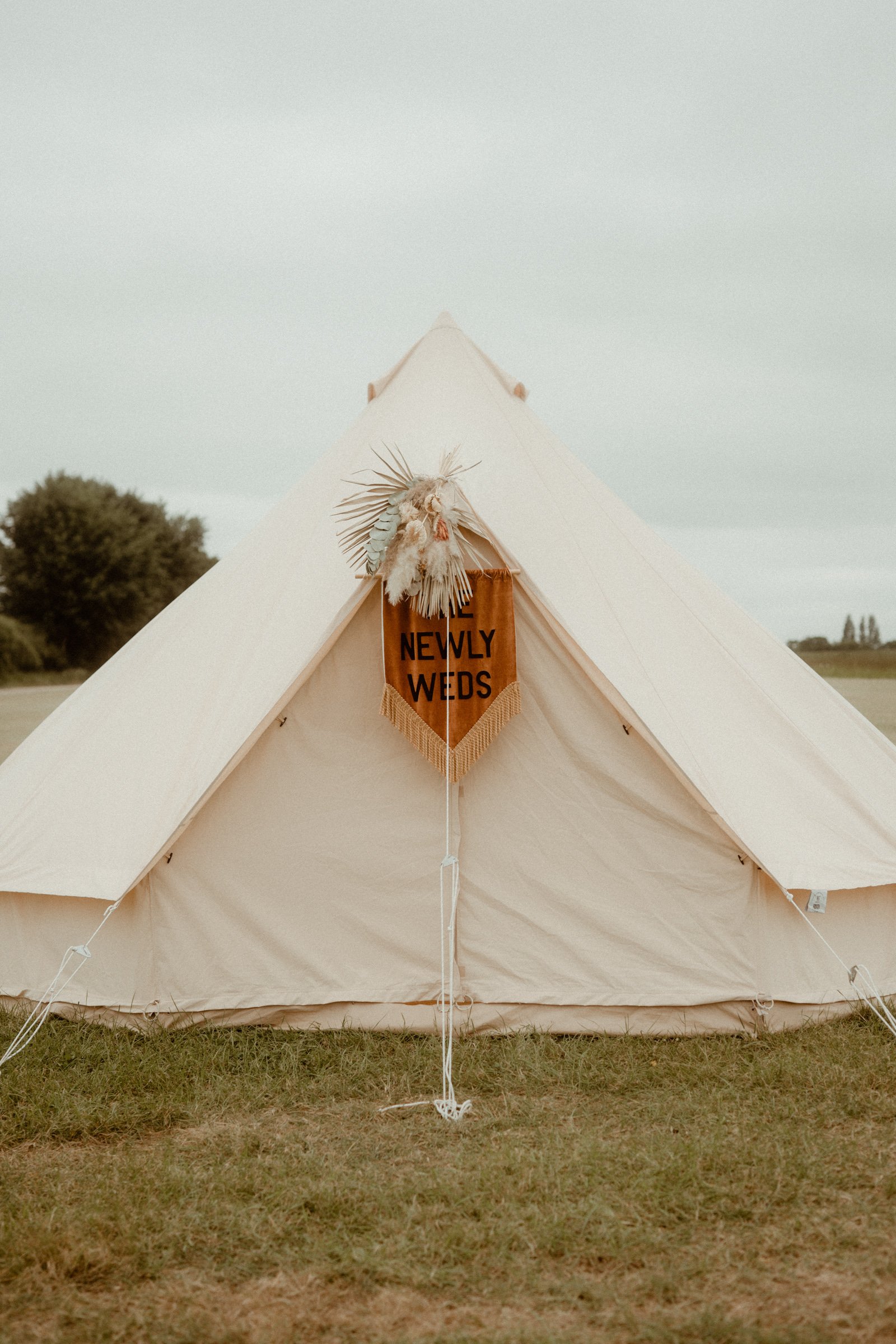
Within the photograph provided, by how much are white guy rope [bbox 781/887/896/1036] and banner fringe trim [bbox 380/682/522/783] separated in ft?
4.12

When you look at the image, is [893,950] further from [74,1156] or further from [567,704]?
[74,1156]

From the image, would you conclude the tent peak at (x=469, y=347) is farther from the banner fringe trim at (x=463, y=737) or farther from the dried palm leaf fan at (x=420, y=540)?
the banner fringe trim at (x=463, y=737)

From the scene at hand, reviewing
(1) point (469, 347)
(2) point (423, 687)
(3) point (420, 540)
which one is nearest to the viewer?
(3) point (420, 540)

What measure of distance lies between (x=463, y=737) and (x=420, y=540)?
0.78m

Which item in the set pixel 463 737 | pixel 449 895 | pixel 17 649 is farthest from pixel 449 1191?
pixel 17 649

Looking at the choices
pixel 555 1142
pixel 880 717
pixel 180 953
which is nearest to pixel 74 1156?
pixel 180 953

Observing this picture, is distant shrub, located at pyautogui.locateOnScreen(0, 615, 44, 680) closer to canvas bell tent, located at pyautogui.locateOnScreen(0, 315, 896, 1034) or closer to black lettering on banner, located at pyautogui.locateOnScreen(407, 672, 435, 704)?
canvas bell tent, located at pyautogui.locateOnScreen(0, 315, 896, 1034)

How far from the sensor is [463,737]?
441 centimetres

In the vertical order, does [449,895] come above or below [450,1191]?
above

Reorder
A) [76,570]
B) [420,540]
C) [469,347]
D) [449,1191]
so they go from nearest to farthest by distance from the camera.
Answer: [449,1191], [420,540], [469,347], [76,570]

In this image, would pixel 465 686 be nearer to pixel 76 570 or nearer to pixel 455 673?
pixel 455 673

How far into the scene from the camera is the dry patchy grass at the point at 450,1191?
2598 mm

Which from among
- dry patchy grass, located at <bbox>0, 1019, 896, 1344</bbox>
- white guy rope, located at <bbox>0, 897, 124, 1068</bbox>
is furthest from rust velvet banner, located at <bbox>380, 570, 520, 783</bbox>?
white guy rope, located at <bbox>0, 897, 124, 1068</bbox>

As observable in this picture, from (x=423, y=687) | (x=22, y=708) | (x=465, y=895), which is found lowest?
(x=465, y=895)
